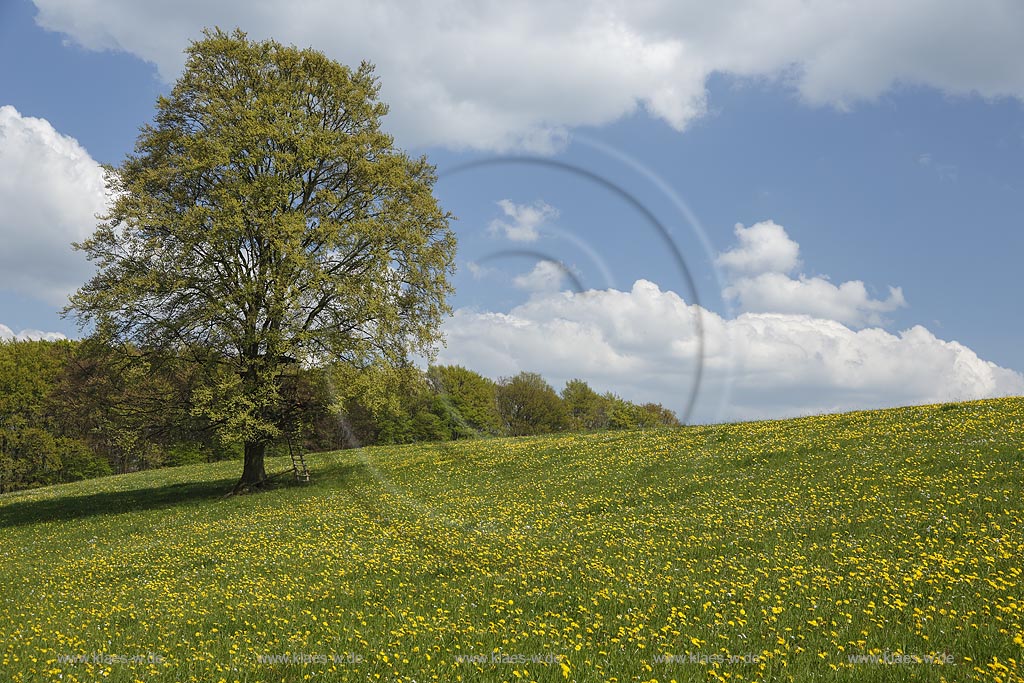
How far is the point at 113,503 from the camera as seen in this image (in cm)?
3180

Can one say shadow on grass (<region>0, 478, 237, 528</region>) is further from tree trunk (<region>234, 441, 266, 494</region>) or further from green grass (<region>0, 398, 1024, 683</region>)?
tree trunk (<region>234, 441, 266, 494</region>)

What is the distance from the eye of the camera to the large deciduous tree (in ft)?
87.4

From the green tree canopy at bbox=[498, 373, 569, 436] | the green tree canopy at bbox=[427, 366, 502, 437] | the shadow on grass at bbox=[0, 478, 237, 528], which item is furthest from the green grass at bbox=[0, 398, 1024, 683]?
the green tree canopy at bbox=[498, 373, 569, 436]

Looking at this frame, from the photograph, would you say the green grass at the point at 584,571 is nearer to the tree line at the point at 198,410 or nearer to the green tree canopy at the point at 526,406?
the tree line at the point at 198,410

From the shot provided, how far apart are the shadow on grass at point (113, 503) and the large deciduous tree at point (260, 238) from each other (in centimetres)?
357

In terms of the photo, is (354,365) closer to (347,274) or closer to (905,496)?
(347,274)

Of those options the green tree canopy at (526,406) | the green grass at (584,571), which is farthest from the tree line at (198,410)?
the green grass at (584,571)

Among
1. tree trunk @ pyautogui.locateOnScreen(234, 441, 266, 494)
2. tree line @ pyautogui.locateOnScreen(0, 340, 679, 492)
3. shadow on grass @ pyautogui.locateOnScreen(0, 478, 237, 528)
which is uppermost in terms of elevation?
tree line @ pyautogui.locateOnScreen(0, 340, 679, 492)

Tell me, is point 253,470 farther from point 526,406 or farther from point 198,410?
point 526,406

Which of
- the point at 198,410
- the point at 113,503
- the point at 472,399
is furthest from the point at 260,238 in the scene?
the point at 472,399

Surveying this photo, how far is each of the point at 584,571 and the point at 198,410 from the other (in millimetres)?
17668

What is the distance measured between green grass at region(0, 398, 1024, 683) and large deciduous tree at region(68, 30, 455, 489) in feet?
20.7

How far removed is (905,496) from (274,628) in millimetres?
16109

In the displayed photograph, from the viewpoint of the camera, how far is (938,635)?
982 cm
